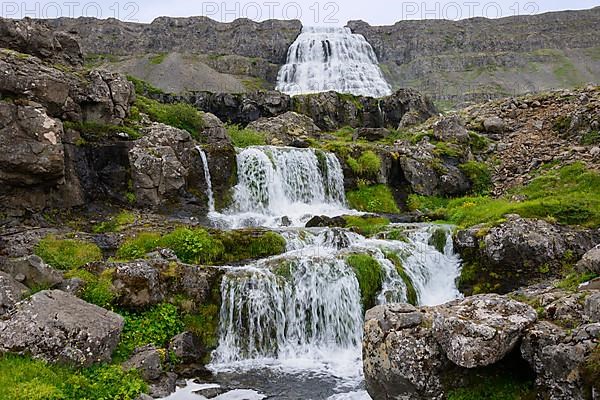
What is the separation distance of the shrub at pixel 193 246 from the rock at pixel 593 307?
985cm

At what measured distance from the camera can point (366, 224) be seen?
60.8 feet

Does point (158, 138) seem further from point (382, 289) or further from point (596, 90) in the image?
point (596, 90)

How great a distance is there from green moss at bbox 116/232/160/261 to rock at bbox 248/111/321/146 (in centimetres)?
1710

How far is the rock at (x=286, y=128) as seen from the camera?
3288cm

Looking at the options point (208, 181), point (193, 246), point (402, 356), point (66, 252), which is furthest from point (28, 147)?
point (402, 356)

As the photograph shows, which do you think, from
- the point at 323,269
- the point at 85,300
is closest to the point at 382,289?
the point at 323,269

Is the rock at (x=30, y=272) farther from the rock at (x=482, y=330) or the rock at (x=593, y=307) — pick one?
the rock at (x=593, y=307)

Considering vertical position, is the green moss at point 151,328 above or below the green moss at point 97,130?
below

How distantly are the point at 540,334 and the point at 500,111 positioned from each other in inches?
1016

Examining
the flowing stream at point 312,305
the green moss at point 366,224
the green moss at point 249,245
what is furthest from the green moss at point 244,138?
the green moss at point 249,245

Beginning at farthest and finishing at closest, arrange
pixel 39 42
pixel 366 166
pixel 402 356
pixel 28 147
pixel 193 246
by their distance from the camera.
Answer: pixel 366 166
pixel 39 42
pixel 28 147
pixel 193 246
pixel 402 356

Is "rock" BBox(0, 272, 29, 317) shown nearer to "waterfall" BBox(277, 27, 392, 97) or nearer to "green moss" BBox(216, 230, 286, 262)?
"green moss" BBox(216, 230, 286, 262)

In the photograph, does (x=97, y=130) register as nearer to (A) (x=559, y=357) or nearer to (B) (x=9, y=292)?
(B) (x=9, y=292)

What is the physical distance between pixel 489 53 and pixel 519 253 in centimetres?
8271
